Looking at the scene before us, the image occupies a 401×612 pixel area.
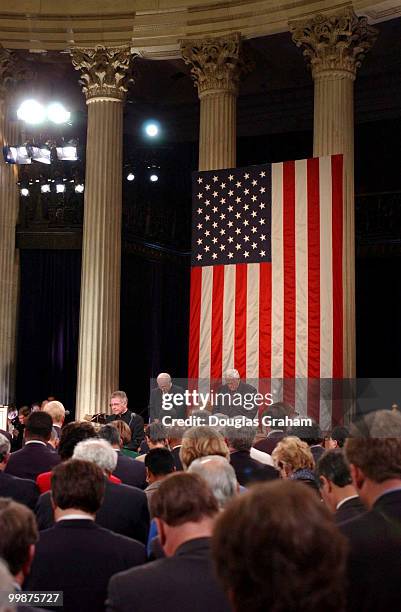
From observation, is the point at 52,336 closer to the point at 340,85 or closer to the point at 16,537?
the point at 340,85

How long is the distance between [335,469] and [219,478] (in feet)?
1.92

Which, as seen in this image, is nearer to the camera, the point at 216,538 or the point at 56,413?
the point at 216,538

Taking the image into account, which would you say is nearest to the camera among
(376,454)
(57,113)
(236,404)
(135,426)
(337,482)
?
(376,454)

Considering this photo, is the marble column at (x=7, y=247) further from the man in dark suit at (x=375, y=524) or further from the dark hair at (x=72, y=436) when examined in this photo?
the man in dark suit at (x=375, y=524)

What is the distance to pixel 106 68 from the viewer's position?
55.2ft

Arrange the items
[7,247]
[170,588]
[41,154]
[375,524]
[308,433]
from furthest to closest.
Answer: [7,247]
[41,154]
[308,433]
[375,524]
[170,588]

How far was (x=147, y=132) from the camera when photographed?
22016mm

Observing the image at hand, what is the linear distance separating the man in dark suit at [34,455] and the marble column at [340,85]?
28.2ft

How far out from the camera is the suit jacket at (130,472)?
6691 millimetres

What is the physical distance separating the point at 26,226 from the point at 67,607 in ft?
53.2

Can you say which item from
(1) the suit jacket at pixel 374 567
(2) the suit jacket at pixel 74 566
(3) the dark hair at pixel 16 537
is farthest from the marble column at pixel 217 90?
(3) the dark hair at pixel 16 537

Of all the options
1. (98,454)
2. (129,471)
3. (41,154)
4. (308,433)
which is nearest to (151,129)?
(41,154)

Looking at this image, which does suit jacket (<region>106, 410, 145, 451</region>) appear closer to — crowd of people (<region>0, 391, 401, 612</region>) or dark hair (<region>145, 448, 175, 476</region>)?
dark hair (<region>145, 448, 175, 476</region>)

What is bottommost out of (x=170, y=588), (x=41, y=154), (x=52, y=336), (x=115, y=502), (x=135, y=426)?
(x=135, y=426)
